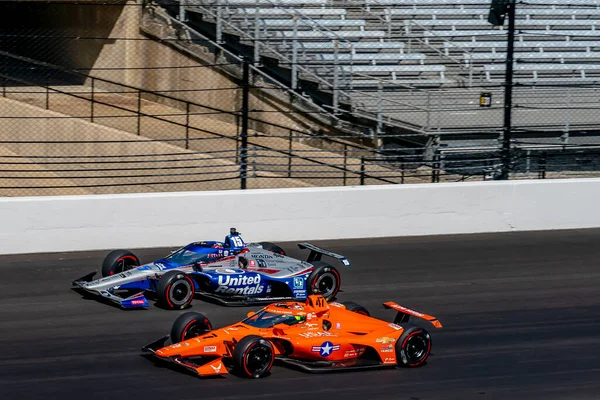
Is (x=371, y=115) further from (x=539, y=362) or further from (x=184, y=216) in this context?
(x=539, y=362)

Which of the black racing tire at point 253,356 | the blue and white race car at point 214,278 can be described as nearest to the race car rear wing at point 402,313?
the blue and white race car at point 214,278

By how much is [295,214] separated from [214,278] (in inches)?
134

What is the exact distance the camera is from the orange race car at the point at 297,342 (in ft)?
26.8

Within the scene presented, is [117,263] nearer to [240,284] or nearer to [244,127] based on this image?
[240,284]

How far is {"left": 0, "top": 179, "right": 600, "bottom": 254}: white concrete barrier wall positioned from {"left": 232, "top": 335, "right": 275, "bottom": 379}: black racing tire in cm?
524

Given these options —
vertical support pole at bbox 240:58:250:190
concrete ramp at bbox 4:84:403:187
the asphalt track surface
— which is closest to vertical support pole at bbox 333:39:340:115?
concrete ramp at bbox 4:84:403:187

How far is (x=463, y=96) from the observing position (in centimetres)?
1847

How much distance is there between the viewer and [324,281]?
10836 millimetres

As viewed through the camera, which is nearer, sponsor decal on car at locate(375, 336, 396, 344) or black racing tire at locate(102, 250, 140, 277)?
sponsor decal on car at locate(375, 336, 396, 344)

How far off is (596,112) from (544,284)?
25.6ft

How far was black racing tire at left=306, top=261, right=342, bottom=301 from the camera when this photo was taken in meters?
10.7

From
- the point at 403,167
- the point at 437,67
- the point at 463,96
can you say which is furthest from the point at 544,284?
the point at 437,67

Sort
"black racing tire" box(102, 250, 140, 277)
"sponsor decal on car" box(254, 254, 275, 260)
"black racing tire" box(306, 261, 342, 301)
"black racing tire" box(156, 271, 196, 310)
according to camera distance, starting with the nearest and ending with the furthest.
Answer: "black racing tire" box(156, 271, 196, 310) → "black racing tire" box(306, 261, 342, 301) → "sponsor decal on car" box(254, 254, 275, 260) → "black racing tire" box(102, 250, 140, 277)

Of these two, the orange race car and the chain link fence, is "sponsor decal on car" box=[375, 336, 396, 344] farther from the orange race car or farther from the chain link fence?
the chain link fence
